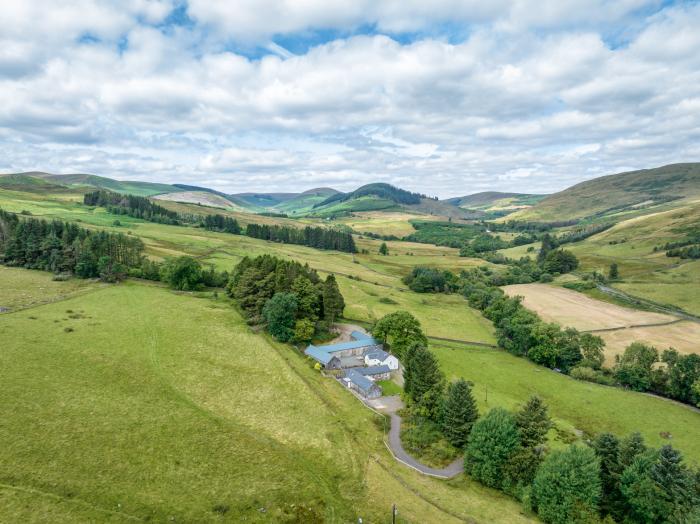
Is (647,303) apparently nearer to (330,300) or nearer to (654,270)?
(654,270)

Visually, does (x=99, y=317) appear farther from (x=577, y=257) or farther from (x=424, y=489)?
(x=577, y=257)

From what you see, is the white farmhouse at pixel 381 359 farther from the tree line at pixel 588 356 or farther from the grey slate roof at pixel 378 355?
the tree line at pixel 588 356

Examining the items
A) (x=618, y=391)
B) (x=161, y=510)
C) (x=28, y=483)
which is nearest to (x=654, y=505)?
(x=618, y=391)

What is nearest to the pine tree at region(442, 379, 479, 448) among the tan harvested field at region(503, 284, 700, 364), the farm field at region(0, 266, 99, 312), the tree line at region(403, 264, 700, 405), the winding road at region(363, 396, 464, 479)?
the winding road at region(363, 396, 464, 479)

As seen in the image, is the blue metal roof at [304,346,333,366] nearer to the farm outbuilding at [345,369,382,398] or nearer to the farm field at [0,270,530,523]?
the farm field at [0,270,530,523]

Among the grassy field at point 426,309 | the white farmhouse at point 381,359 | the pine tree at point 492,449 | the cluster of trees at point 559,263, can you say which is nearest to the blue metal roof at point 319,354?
the white farmhouse at point 381,359
